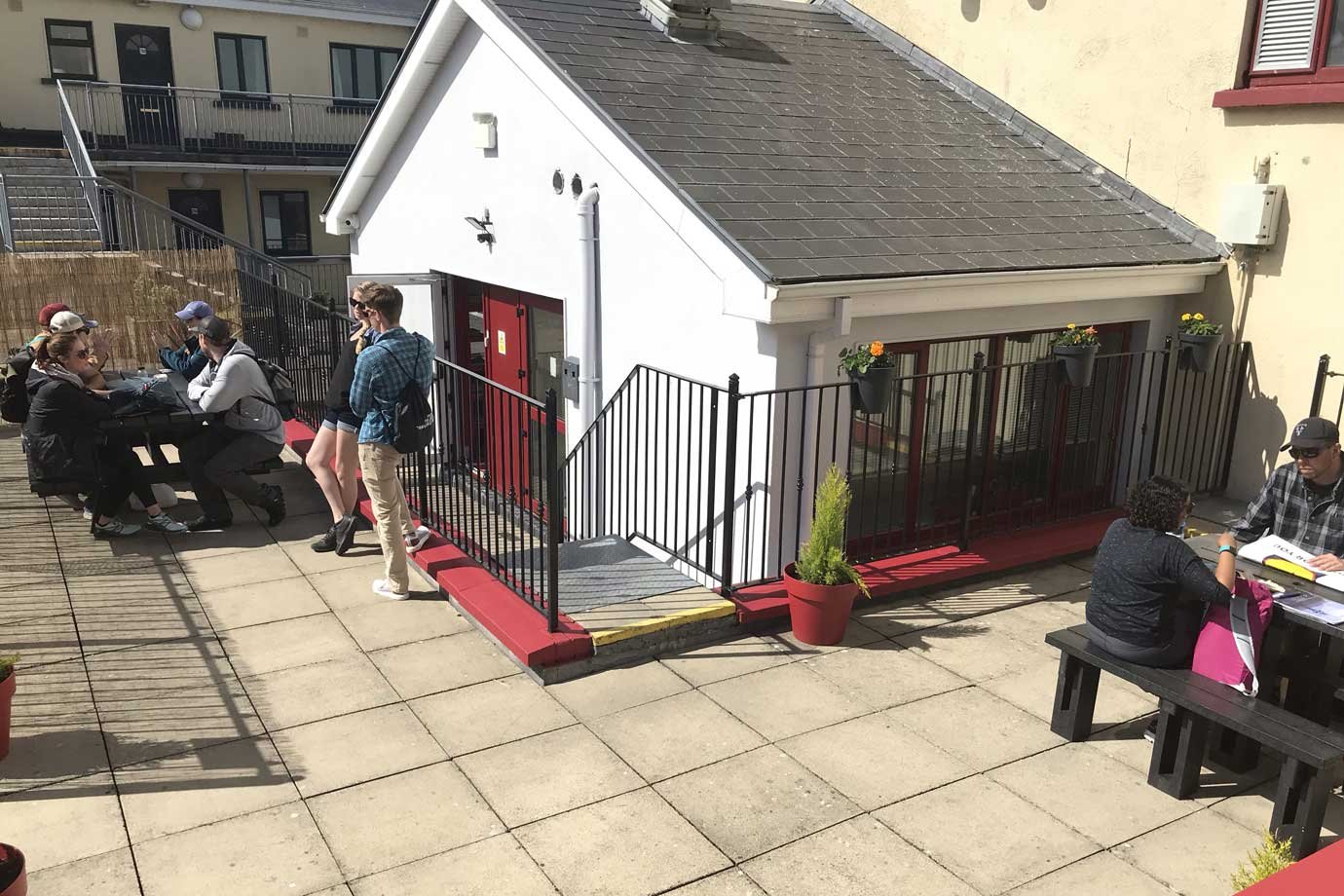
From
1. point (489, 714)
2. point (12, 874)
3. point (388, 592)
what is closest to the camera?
point (12, 874)

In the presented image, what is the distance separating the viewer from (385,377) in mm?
6336

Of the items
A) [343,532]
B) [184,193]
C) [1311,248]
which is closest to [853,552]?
[343,532]

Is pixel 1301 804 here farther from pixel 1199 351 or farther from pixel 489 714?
pixel 1199 351

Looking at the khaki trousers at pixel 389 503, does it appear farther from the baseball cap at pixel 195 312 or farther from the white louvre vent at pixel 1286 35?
the white louvre vent at pixel 1286 35

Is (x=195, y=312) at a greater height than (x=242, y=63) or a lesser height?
lesser

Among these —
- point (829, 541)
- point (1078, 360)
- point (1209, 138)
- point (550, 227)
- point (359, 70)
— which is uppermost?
point (359, 70)

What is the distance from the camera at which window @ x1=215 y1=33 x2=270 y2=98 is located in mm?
22688

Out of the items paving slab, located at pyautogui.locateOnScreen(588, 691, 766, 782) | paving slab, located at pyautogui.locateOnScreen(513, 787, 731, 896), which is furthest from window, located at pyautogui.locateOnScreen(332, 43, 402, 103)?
paving slab, located at pyautogui.locateOnScreen(513, 787, 731, 896)

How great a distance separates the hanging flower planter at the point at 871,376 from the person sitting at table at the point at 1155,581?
182 cm

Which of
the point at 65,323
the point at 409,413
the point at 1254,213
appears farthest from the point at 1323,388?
the point at 65,323

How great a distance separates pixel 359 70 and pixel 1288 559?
80.7ft

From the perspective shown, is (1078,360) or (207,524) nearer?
(1078,360)

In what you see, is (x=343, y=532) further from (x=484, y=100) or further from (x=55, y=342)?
(x=484, y=100)

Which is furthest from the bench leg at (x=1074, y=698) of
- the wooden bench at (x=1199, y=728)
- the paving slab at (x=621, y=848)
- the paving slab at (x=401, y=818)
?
the paving slab at (x=401, y=818)
